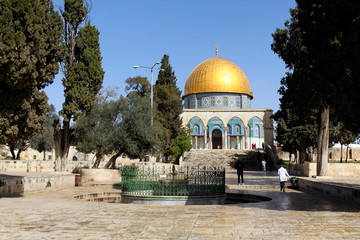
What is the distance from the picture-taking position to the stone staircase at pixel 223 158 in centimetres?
3581

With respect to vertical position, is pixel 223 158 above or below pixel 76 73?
below

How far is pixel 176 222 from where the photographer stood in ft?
21.9

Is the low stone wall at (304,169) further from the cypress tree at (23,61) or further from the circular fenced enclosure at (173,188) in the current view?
the cypress tree at (23,61)

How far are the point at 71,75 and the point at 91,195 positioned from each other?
8128mm

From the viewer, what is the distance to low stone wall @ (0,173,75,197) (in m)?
11.4

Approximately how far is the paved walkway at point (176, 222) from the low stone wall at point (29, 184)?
9.28 feet

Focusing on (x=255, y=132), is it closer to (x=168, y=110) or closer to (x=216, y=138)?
(x=216, y=138)

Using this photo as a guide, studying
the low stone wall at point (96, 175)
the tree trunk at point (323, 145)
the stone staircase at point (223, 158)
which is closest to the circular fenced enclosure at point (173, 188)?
the tree trunk at point (323, 145)

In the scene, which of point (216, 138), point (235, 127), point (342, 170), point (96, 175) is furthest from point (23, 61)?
point (216, 138)

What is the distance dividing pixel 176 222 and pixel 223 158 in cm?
3182

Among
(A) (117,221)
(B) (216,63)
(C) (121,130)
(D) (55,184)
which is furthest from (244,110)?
(A) (117,221)

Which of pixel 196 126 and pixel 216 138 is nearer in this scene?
pixel 196 126

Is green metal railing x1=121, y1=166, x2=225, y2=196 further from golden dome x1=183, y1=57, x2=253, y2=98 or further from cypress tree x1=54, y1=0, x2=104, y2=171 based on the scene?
golden dome x1=183, y1=57, x2=253, y2=98

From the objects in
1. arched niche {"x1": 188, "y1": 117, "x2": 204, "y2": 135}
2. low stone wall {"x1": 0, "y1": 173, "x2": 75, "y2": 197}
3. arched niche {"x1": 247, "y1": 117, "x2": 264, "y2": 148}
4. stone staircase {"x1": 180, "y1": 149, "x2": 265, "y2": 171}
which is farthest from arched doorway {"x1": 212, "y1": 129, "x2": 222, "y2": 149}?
low stone wall {"x1": 0, "y1": 173, "x2": 75, "y2": 197}
